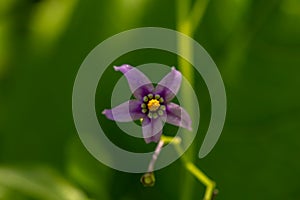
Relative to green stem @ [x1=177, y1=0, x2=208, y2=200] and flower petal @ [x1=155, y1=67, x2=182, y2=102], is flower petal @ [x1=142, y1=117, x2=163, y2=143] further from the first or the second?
green stem @ [x1=177, y1=0, x2=208, y2=200]

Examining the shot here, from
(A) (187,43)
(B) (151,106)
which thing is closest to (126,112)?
(B) (151,106)

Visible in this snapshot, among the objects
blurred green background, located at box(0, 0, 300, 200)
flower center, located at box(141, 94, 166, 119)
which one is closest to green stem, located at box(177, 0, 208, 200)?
blurred green background, located at box(0, 0, 300, 200)

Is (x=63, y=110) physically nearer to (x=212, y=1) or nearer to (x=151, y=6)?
(x=151, y=6)

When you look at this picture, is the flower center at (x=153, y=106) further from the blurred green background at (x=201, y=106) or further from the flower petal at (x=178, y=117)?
the blurred green background at (x=201, y=106)

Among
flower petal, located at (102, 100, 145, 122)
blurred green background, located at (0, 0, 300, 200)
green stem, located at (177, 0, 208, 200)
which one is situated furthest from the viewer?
blurred green background, located at (0, 0, 300, 200)

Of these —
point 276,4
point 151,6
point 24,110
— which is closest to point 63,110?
point 24,110

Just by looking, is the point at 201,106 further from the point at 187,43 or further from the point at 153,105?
the point at 153,105
